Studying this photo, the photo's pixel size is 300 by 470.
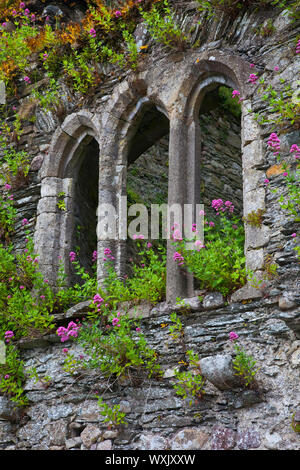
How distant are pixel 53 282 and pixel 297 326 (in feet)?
8.32

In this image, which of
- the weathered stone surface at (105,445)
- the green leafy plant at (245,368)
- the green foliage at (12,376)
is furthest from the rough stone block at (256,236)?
the green foliage at (12,376)

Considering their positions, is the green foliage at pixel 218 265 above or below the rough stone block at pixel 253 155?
below

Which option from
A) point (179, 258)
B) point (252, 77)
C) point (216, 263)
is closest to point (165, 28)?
point (252, 77)

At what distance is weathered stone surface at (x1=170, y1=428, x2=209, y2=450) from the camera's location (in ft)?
14.3

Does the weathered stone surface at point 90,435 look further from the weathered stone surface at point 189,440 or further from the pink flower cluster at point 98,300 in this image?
the pink flower cluster at point 98,300

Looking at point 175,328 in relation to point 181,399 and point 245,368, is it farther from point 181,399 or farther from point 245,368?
point 245,368

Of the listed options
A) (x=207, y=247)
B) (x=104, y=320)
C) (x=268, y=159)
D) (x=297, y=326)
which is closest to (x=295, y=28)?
(x=268, y=159)

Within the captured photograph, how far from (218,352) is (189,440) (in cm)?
61

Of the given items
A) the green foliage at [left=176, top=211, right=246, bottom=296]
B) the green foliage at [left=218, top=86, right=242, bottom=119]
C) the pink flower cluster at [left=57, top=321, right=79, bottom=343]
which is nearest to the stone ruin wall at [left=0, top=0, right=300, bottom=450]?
the green foliage at [left=176, top=211, right=246, bottom=296]

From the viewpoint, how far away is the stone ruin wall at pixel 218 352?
4227 millimetres

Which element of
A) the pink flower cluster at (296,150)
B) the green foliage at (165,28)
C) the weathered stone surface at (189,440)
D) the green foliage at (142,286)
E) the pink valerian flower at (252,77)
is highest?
the green foliage at (165,28)

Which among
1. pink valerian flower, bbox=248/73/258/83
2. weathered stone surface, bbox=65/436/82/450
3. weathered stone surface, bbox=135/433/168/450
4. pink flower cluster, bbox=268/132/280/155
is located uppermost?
pink valerian flower, bbox=248/73/258/83

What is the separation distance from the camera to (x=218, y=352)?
15.0ft

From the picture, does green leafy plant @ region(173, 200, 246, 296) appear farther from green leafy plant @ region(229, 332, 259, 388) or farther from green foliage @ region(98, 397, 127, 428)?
green foliage @ region(98, 397, 127, 428)
